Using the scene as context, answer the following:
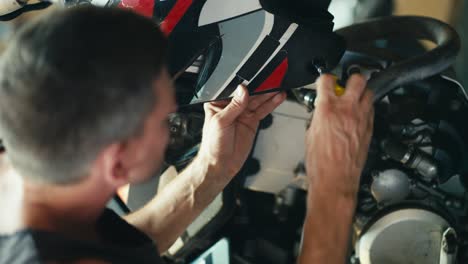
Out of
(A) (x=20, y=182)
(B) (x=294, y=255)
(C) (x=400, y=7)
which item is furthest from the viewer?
(C) (x=400, y=7)

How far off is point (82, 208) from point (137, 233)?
140mm

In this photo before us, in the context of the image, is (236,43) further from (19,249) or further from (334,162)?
(19,249)

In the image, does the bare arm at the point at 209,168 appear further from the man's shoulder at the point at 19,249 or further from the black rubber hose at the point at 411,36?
the man's shoulder at the point at 19,249

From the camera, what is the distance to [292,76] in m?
0.98

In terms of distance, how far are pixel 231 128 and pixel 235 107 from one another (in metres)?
0.05

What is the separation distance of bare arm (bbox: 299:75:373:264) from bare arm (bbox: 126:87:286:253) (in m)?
0.20

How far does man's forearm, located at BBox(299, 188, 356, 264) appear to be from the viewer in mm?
817

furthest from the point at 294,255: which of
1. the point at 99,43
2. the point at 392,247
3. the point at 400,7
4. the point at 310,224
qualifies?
the point at 99,43

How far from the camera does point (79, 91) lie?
59 cm

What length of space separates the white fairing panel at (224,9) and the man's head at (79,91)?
10.7 inches

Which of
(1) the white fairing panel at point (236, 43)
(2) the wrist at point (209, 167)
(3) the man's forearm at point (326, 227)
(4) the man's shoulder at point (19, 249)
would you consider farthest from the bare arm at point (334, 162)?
(4) the man's shoulder at point (19, 249)

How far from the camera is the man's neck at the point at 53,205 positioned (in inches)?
26.8

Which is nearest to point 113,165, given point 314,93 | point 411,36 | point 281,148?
point 314,93

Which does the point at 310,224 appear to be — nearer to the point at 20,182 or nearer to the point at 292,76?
the point at 292,76
